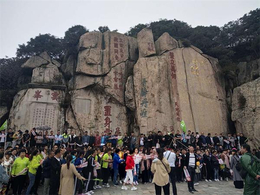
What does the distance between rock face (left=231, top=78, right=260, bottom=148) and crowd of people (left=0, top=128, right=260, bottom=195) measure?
2.42 feet

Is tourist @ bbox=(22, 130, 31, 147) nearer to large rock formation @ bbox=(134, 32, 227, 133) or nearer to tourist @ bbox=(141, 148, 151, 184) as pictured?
tourist @ bbox=(141, 148, 151, 184)

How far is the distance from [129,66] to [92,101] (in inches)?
161

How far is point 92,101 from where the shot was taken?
1388cm

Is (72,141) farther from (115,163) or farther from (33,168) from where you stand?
(33,168)

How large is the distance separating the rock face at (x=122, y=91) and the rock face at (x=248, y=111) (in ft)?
3.75

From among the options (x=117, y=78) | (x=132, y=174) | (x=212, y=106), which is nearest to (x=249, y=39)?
(x=212, y=106)

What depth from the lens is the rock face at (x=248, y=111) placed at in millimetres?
12031

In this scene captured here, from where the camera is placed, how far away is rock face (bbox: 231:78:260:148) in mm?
12031

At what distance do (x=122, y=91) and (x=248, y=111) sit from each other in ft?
28.2

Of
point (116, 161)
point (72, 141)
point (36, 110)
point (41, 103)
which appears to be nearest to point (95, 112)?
point (72, 141)

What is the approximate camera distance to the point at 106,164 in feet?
22.7

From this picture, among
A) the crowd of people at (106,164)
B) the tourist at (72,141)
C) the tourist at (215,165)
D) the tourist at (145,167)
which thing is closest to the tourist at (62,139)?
the crowd of people at (106,164)

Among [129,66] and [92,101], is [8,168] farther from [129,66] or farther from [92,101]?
[129,66]

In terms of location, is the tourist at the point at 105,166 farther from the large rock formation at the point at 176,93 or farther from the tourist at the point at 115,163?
the large rock formation at the point at 176,93
